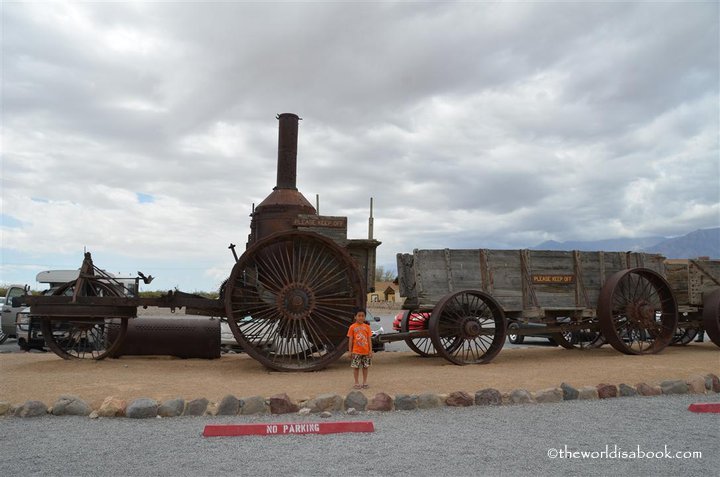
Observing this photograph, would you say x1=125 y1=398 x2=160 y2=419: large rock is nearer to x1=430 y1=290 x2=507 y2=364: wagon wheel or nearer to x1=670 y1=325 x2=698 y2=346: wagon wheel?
x1=430 y1=290 x2=507 y2=364: wagon wheel

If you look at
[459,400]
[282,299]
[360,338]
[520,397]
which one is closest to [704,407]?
[520,397]

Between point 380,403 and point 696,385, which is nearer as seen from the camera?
point 380,403

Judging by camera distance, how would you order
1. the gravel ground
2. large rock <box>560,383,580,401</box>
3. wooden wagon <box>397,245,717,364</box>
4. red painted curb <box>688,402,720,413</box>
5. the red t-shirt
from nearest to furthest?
1. the gravel ground
2. red painted curb <box>688,402,720,413</box>
3. large rock <box>560,383,580,401</box>
4. the red t-shirt
5. wooden wagon <box>397,245,717,364</box>

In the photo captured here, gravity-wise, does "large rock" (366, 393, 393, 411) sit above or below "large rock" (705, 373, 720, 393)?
below

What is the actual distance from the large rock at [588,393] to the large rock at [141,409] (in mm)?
5055

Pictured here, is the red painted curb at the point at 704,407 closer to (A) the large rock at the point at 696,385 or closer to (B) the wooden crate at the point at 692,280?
(A) the large rock at the point at 696,385

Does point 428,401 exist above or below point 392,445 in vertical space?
above

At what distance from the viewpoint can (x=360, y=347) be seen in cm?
698

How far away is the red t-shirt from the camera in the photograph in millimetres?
6950

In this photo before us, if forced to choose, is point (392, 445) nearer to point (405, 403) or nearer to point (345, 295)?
point (405, 403)

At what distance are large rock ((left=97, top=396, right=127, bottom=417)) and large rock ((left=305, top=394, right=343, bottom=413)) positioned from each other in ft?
6.47

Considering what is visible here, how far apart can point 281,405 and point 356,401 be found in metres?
0.83

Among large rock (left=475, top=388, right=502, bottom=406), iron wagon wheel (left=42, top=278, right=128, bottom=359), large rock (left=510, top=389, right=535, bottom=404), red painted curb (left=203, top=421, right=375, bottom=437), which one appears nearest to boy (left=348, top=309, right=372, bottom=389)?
large rock (left=475, top=388, right=502, bottom=406)

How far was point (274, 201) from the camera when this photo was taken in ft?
30.8
